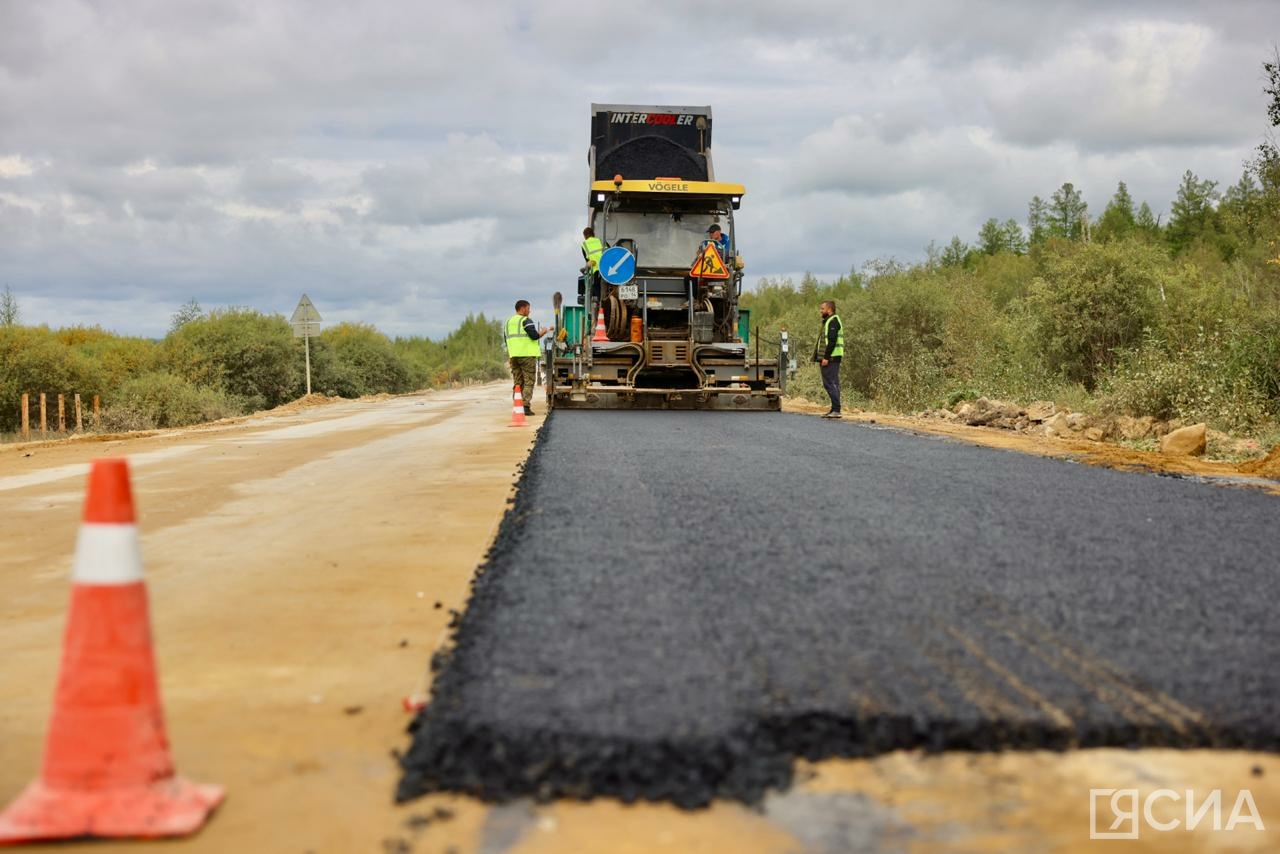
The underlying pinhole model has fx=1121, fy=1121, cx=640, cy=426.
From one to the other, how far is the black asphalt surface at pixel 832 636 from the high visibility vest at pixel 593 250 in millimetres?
11007

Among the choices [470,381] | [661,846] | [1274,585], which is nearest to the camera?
[661,846]

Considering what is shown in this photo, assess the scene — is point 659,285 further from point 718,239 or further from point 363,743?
point 363,743

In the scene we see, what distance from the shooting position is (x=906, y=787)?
2.55 m

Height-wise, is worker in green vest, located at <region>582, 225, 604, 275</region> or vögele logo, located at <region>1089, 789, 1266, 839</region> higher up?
worker in green vest, located at <region>582, 225, 604, 275</region>

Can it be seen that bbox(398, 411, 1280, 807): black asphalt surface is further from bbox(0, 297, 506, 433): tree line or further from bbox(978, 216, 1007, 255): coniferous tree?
bbox(978, 216, 1007, 255): coniferous tree

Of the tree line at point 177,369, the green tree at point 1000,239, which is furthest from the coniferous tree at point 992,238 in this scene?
the tree line at point 177,369

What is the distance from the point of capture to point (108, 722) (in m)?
2.52

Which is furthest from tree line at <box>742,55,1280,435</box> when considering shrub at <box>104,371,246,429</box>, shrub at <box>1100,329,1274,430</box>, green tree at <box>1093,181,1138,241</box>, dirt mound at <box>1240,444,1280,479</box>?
green tree at <box>1093,181,1138,241</box>

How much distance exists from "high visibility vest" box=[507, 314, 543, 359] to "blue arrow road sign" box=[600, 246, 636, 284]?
5.47ft

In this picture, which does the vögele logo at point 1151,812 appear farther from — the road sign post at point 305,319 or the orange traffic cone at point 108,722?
the road sign post at point 305,319

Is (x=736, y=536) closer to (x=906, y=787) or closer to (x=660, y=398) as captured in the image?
(x=906, y=787)

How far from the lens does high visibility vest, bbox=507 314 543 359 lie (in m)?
17.9

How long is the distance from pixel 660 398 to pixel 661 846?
602 inches

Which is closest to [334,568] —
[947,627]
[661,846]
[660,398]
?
[947,627]
